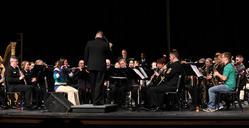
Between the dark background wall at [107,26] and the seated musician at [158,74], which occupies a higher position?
the dark background wall at [107,26]

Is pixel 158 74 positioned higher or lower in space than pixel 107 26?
lower

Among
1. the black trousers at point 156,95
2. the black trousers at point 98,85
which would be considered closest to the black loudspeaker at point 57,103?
the black trousers at point 98,85

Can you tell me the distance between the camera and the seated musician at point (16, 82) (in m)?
9.23

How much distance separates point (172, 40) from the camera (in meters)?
14.7

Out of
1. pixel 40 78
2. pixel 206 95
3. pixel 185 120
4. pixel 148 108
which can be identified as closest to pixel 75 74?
pixel 40 78

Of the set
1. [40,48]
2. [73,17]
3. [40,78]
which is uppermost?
[73,17]

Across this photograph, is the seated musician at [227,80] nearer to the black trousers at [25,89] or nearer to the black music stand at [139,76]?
the black music stand at [139,76]

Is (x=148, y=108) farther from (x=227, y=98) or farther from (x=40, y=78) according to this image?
(x=40, y=78)

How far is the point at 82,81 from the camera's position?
9898 millimetres

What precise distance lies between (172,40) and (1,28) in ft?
18.7

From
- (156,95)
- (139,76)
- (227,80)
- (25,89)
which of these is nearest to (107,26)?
(25,89)

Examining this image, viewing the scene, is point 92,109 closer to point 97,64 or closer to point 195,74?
point 97,64

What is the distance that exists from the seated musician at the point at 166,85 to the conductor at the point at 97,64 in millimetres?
1059

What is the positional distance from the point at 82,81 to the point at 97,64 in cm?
171
